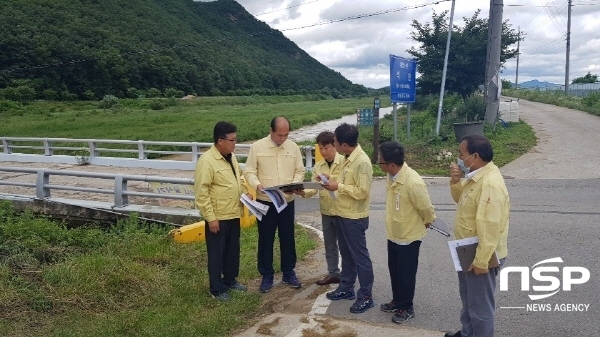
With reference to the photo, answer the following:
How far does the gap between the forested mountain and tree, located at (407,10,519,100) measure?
16645 mm

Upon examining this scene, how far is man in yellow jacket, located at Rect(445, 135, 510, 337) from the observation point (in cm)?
379

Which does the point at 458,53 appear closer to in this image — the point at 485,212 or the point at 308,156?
the point at 308,156

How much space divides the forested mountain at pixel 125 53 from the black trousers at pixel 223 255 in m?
34.4

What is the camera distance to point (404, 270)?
479cm

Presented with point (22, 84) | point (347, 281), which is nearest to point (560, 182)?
point (347, 281)

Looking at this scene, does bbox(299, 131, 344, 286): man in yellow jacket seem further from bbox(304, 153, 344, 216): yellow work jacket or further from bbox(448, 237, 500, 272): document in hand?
bbox(448, 237, 500, 272): document in hand

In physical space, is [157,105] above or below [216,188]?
above

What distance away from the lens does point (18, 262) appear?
6738 mm

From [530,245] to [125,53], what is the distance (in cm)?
5936

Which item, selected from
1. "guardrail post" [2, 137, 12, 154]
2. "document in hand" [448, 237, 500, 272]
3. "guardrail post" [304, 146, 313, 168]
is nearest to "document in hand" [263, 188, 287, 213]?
"document in hand" [448, 237, 500, 272]

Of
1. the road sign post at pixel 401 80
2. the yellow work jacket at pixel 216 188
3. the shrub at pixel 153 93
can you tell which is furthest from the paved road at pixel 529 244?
the shrub at pixel 153 93

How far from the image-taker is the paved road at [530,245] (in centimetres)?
481

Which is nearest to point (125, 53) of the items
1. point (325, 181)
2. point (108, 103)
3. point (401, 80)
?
point (108, 103)

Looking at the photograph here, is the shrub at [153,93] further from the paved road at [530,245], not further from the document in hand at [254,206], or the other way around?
the document in hand at [254,206]
